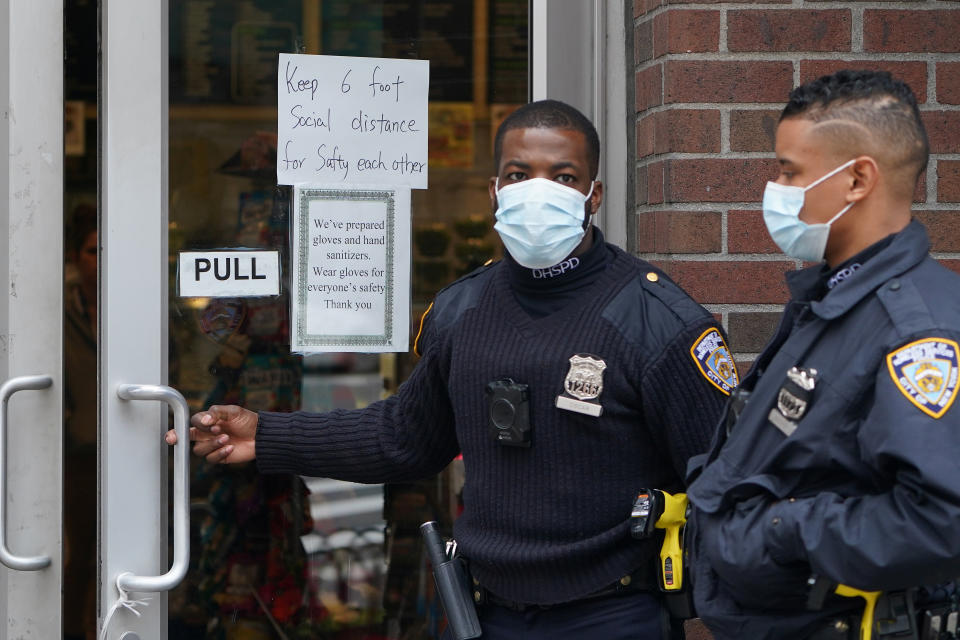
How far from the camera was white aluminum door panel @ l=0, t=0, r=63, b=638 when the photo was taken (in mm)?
2527

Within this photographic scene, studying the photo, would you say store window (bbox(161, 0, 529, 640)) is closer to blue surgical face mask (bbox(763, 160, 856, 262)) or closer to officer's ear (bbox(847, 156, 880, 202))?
blue surgical face mask (bbox(763, 160, 856, 262))

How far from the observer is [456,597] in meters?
2.24

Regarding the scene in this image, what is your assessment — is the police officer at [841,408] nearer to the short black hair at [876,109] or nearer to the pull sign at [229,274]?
the short black hair at [876,109]

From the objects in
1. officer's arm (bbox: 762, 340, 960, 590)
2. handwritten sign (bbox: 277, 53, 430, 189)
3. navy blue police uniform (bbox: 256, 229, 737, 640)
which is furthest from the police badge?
handwritten sign (bbox: 277, 53, 430, 189)

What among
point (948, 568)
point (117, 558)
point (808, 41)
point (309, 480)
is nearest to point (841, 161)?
point (948, 568)

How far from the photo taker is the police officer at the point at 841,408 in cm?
157

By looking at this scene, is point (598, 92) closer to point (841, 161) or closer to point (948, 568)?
point (841, 161)

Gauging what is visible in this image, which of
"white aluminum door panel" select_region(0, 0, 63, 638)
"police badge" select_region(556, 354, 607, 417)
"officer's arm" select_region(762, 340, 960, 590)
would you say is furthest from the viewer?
"white aluminum door panel" select_region(0, 0, 63, 638)

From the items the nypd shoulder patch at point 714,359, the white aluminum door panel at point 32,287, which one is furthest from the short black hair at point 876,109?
the white aluminum door panel at point 32,287

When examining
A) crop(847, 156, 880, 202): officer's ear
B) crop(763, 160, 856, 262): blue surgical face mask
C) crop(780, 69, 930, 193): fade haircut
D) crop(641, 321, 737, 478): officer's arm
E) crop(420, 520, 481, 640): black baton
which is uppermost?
crop(780, 69, 930, 193): fade haircut

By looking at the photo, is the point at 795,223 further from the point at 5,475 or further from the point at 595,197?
the point at 5,475

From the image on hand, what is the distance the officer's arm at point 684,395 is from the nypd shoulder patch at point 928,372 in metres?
0.56

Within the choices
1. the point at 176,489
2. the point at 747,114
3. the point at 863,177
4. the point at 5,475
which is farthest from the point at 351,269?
the point at 863,177

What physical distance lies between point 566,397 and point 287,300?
826 millimetres
